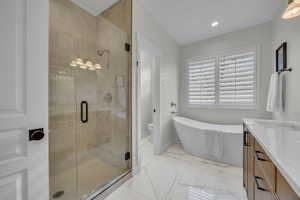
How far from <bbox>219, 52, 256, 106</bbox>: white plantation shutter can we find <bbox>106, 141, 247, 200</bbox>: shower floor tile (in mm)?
1420

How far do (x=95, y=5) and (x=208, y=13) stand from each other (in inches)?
74.1

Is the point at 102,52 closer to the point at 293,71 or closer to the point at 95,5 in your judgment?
the point at 95,5

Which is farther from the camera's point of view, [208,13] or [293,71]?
[208,13]

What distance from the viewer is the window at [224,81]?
2652 millimetres

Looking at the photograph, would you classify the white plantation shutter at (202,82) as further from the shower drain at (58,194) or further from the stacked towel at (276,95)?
the shower drain at (58,194)

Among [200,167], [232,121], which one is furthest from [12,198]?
[232,121]

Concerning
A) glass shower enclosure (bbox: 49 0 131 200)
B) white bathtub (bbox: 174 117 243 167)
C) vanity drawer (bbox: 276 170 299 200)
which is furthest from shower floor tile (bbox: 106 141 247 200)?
vanity drawer (bbox: 276 170 299 200)

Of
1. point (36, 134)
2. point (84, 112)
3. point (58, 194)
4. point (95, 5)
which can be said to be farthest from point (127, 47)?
point (58, 194)

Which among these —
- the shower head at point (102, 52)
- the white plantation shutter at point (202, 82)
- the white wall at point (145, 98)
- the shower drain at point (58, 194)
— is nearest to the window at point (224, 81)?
the white plantation shutter at point (202, 82)

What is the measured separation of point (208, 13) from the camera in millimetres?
2207

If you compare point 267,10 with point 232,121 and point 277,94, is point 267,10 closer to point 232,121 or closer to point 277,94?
point 277,94

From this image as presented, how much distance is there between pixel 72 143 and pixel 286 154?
6.98 feet

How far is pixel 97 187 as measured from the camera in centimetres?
154

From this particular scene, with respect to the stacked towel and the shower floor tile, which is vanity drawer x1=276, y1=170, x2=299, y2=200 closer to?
the shower floor tile
